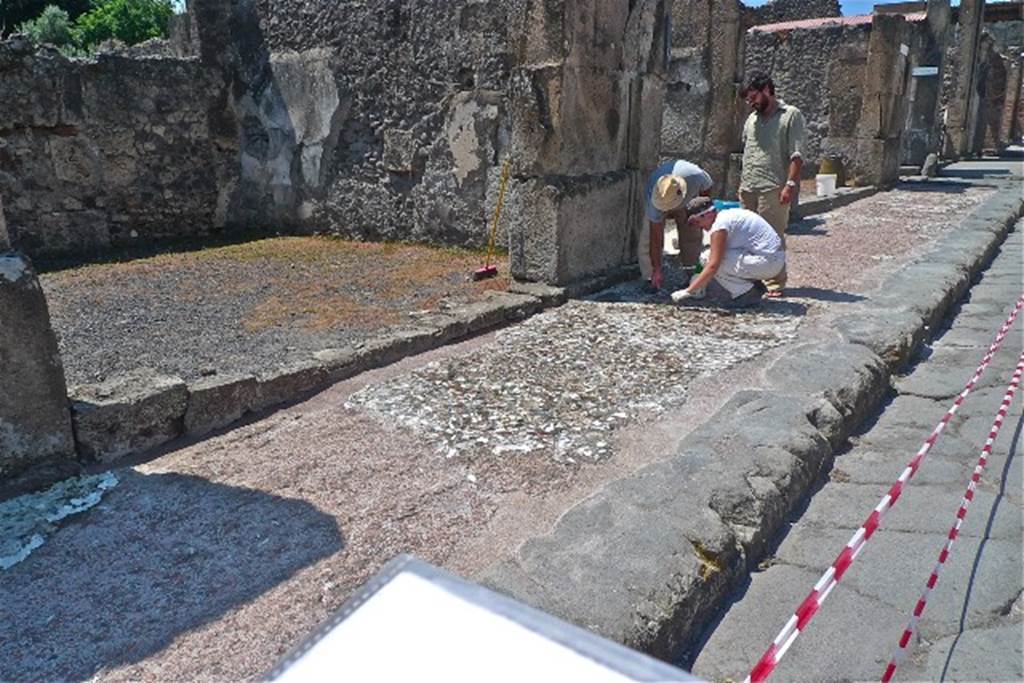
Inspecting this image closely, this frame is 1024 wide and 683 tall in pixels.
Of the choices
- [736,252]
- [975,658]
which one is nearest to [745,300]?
[736,252]

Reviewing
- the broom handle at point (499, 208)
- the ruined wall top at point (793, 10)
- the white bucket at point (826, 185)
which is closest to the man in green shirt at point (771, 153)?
the broom handle at point (499, 208)

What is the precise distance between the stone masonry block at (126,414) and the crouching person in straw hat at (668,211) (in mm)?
3384

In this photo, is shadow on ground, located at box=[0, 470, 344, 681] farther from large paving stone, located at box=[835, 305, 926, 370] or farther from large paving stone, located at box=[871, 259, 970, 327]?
large paving stone, located at box=[871, 259, 970, 327]

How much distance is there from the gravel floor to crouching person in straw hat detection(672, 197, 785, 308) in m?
1.48

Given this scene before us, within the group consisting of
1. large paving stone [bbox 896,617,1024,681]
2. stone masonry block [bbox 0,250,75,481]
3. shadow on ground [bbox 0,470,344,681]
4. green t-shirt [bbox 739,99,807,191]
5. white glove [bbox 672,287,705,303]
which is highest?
green t-shirt [bbox 739,99,807,191]

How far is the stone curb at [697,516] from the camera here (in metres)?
1.90

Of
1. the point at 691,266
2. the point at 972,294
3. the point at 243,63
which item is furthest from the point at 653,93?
the point at 243,63

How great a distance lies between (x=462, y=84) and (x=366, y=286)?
217cm

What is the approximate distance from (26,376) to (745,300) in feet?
13.0

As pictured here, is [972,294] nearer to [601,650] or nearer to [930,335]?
[930,335]

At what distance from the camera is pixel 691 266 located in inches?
240

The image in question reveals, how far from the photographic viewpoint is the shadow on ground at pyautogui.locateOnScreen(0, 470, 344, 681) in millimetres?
1901

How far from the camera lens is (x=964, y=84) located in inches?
793

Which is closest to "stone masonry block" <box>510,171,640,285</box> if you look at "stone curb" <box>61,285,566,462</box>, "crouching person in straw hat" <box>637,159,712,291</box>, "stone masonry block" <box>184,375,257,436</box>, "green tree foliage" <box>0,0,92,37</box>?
"crouching person in straw hat" <box>637,159,712,291</box>
